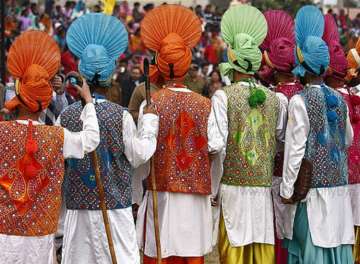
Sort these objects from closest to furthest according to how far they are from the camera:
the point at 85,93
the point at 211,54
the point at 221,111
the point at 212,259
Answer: the point at 85,93, the point at 221,111, the point at 212,259, the point at 211,54

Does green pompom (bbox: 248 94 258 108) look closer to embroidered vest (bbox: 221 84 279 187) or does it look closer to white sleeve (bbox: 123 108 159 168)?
embroidered vest (bbox: 221 84 279 187)

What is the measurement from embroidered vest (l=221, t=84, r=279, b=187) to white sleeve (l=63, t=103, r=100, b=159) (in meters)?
1.57

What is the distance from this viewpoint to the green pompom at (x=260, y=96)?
7.70m

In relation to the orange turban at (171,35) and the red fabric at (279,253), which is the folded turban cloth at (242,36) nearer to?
the orange turban at (171,35)

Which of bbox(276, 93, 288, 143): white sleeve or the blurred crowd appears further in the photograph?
the blurred crowd

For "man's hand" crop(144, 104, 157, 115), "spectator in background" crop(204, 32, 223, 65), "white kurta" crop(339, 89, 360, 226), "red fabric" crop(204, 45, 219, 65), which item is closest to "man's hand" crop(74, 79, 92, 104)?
"man's hand" crop(144, 104, 157, 115)

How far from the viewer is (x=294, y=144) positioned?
7.62 metres

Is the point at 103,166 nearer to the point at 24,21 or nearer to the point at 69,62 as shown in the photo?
the point at 69,62

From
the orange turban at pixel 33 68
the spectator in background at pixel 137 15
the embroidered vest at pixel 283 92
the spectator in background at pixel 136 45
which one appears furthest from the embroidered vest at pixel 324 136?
the spectator in background at pixel 137 15

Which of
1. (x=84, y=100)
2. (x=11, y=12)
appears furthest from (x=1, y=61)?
(x=11, y=12)

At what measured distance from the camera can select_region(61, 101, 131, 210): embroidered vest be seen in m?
6.85

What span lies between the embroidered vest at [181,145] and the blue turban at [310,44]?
3.24 ft

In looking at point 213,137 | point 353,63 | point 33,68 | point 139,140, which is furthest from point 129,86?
point 33,68

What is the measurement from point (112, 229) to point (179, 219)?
78 cm
